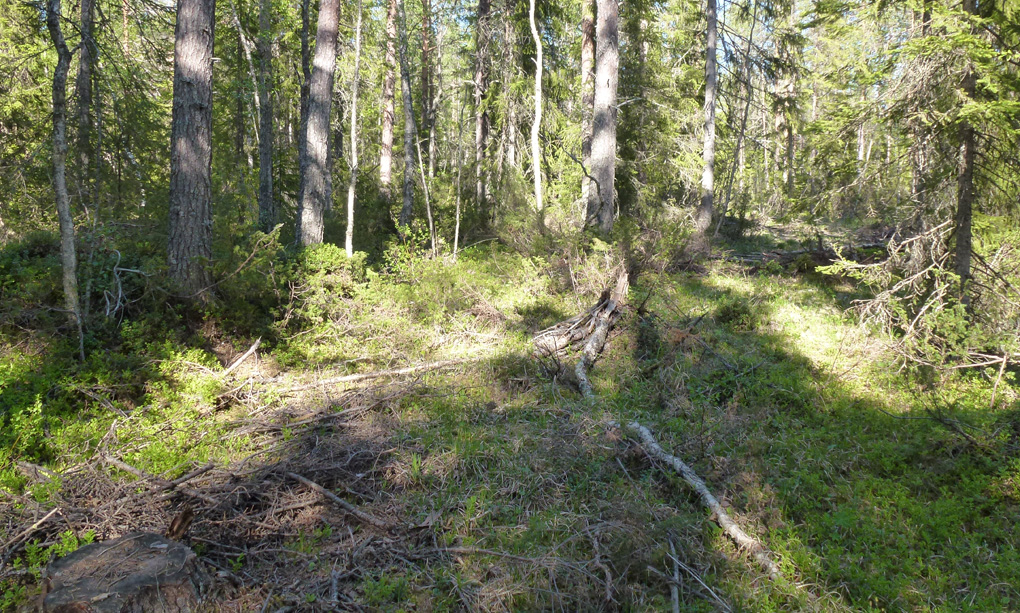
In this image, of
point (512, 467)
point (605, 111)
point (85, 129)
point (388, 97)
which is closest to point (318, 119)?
point (85, 129)

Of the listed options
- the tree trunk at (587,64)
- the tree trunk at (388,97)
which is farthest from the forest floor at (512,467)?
the tree trunk at (388,97)

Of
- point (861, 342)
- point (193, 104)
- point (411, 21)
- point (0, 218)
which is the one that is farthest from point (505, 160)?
point (0, 218)

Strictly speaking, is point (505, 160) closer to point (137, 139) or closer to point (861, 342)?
point (137, 139)

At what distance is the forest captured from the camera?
3787 millimetres

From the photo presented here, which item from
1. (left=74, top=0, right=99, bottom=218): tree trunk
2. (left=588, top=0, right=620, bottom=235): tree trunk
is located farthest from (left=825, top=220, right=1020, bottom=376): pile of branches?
(left=74, top=0, right=99, bottom=218): tree trunk

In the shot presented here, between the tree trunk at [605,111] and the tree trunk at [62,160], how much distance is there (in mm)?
8978

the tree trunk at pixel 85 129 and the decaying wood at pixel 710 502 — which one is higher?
the tree trunk at pixel 85 129

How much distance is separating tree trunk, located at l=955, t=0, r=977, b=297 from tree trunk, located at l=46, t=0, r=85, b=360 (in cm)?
1113

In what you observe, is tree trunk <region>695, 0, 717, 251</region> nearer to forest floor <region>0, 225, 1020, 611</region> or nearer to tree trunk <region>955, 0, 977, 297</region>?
tree trunk <region>955, 0, 977, 297</region>

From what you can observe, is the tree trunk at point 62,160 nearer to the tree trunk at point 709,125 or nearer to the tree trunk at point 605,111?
the tree trunk at point 605,111

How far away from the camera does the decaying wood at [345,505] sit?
13.7 feet

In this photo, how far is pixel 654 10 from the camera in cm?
1694

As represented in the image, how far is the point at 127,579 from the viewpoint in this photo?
3014mm

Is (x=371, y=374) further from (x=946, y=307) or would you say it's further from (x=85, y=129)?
(x=946, y=307)
